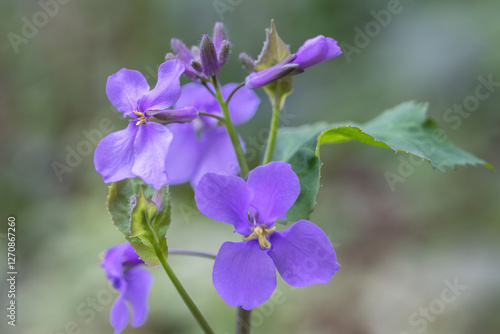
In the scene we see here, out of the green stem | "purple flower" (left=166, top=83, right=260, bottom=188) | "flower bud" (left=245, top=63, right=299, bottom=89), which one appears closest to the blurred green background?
"purple flower" (left=166, top=83, right=260, bottom=188)

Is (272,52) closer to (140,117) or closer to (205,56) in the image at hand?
(205,56)

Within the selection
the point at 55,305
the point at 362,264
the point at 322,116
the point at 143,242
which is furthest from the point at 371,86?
the point at 143,242

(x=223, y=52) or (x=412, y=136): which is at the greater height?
(x=223, y=52)

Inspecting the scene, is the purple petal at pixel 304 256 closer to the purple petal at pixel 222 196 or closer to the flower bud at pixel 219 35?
the purple petal at pixel 222 196

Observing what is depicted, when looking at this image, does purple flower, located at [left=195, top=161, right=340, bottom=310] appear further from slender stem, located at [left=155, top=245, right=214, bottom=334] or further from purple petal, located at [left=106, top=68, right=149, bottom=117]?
purple petal, located at [left=106, top=68, right=149, bottom=117]

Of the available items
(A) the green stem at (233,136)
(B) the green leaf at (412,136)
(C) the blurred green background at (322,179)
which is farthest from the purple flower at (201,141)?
(C) the blurred green background at (322,179)

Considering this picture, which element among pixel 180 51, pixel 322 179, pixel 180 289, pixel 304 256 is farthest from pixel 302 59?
pixel 322 179
